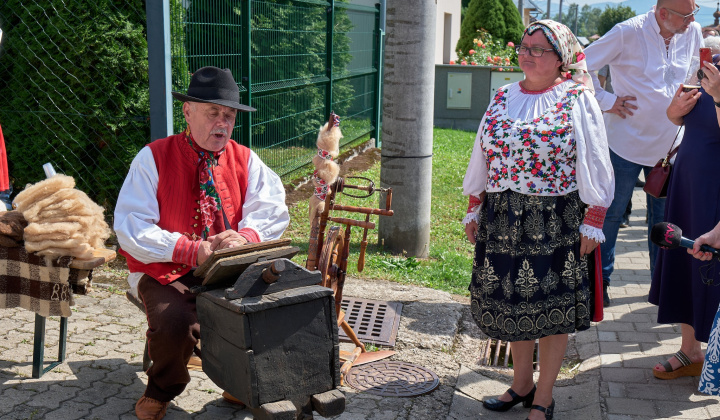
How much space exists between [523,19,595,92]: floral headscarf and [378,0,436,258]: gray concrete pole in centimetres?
279

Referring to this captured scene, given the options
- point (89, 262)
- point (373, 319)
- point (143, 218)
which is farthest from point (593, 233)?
point (89, 262)

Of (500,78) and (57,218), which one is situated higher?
(500,78)

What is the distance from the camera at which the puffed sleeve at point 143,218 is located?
11.0 feet

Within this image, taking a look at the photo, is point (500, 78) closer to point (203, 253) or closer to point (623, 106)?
point (623, 106)

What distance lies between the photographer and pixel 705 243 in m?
3.20

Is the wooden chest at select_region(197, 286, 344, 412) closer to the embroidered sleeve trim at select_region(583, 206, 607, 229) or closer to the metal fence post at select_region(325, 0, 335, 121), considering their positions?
the embroidered sleeve trim at select_region(583, 206, 607, 229)

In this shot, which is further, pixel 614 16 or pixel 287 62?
pixel 614 16

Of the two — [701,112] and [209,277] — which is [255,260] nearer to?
[209,277]

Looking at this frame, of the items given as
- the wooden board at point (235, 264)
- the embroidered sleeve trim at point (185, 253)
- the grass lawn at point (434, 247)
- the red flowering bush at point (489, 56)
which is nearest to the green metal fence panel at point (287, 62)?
the grass lawn at point (434, 247)

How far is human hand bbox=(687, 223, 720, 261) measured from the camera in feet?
10.3

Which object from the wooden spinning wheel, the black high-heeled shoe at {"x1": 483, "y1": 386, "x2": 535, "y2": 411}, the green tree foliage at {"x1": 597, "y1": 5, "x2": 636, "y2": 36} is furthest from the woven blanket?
the green tree foliage at {"x1": 597, "y1": 5, "x2": 636, "y2": 36}

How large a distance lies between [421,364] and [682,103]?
2.08m

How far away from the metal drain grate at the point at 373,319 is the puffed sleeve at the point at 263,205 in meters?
1.27

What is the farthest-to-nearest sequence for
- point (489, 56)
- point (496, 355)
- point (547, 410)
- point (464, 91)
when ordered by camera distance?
1. point (489, 56)
2. point (464, 91)
3. point (496, 355)
4. point (547, 410)
